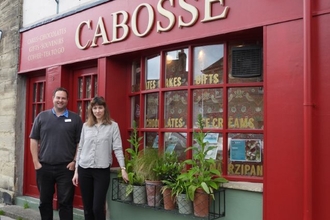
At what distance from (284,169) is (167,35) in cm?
201

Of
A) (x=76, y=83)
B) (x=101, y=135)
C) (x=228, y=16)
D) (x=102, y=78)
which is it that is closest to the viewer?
(x=228, y=16)

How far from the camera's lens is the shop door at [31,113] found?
20.6 feet

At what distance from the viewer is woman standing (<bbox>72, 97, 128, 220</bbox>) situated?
4.06 meters

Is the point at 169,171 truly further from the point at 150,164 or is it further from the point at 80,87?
the point at 80,87

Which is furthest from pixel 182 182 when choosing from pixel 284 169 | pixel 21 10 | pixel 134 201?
pixel 21 10

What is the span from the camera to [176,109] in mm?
4477

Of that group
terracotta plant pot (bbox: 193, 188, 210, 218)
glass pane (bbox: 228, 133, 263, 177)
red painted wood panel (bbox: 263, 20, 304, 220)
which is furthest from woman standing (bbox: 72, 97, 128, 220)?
red painted wood panel (bbox: 263, 20, 304, 220)

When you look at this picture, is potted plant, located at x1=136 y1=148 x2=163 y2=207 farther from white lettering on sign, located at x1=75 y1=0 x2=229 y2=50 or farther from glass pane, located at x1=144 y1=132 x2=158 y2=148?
white lettering on sign, located at x1=75 y1=0 x2=229 y2=50

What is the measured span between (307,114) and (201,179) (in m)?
1.23

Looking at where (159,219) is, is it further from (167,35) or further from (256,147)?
(167,35)

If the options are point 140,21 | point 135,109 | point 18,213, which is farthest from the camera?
point 18,213

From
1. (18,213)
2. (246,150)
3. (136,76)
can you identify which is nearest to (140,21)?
(136,76)

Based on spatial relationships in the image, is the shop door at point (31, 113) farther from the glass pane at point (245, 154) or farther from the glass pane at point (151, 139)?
the glass pane at point (245, 154)

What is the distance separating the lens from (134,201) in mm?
4203
